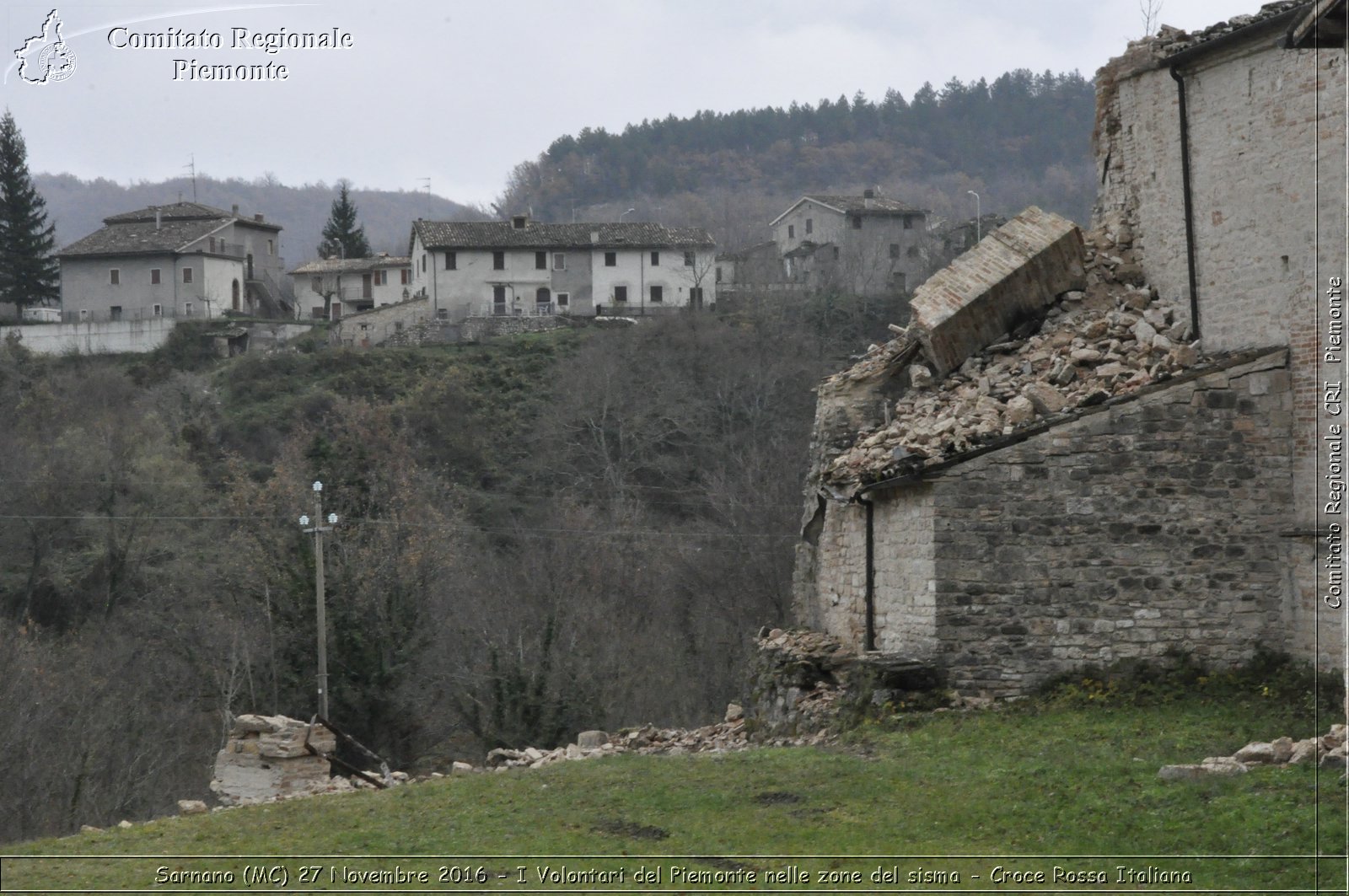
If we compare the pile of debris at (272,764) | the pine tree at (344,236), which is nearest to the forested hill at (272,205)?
the pine tree at (344,236)

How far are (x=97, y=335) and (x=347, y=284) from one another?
1460 centimetres

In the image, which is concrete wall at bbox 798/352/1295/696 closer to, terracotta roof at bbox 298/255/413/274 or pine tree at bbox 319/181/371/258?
terracotta roof at bbox 298/255/413/274

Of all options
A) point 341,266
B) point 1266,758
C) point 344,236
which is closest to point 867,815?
point 1266,758

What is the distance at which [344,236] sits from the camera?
88.8 metres

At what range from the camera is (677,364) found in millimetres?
62719

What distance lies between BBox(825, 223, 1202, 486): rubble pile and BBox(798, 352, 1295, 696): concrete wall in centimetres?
52

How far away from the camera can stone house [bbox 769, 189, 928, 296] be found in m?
75.5

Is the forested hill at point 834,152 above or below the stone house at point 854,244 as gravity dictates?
above

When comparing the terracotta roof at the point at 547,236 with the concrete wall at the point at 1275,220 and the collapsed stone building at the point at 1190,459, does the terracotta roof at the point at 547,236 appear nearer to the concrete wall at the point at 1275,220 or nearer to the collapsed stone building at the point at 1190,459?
the concrete wall at the point at 1275,220

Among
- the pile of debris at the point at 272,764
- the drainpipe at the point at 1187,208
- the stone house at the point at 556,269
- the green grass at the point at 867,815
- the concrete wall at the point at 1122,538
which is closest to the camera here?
the green grass at the point at 867,815

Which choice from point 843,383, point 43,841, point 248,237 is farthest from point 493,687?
point 248,237

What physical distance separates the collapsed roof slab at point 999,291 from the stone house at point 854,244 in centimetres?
5296

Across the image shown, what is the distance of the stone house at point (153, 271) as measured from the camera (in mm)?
74750

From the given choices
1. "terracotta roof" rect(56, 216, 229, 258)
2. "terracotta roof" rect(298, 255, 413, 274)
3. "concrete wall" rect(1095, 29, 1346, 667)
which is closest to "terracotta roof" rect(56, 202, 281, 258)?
"terracotta roof" rect(56, 216, 229, 258)
